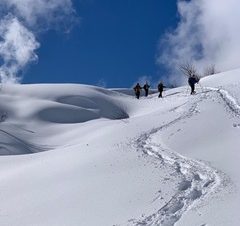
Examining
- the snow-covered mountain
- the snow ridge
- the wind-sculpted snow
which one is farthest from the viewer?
the wind-sculpted snow

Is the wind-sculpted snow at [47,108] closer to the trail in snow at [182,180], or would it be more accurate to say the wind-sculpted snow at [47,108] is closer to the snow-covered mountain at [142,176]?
the snow-covered mountain at [142,176]

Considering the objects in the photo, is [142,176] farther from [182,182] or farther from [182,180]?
[182,182]

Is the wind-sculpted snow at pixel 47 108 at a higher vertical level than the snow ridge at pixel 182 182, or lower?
higher

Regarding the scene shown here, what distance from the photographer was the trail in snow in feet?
36.2

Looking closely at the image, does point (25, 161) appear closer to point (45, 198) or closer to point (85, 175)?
point (85, 175)

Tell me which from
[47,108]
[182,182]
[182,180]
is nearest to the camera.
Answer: [182,182]

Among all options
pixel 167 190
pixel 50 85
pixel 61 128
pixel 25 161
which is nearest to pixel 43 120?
pixel 61 128

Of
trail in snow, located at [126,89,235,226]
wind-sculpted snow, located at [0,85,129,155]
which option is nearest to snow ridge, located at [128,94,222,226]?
trail in snow, located at [126,89,235,226]

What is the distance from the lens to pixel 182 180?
13.6 meters

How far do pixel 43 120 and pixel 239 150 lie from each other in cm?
2390

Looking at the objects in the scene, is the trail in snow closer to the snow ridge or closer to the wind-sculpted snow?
the snow ridge

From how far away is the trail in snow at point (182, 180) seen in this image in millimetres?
11031

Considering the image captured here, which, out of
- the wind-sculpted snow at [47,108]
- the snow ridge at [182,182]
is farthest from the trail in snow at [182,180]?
the wind-sculpted snow at [47,108]

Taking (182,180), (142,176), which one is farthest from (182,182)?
(142,176)
